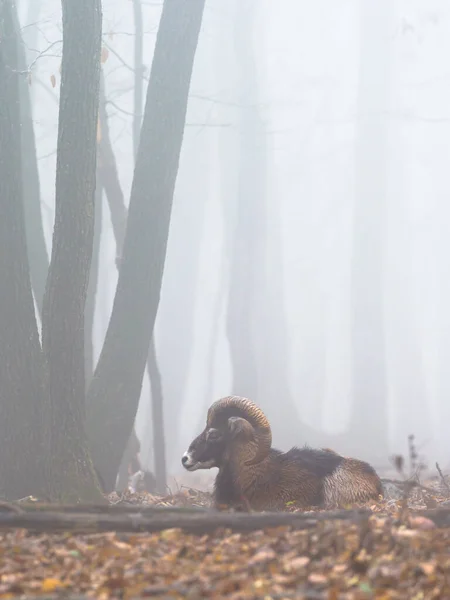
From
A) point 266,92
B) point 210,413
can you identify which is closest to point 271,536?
point 210,413

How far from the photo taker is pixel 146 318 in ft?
32.1

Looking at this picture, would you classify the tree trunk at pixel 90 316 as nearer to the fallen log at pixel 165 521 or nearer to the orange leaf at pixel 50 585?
the fallen log at pixel 165 521

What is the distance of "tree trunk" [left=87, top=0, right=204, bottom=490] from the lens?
964 centimetres

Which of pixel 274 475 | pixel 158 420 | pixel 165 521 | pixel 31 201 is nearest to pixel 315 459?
pixel 274 475

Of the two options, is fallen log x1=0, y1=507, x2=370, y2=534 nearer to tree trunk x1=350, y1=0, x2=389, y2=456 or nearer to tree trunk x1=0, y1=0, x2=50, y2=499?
tree trunk x1=0, y1=0, x2=50, y2=499

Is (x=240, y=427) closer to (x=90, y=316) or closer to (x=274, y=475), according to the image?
(x=274, y=475)

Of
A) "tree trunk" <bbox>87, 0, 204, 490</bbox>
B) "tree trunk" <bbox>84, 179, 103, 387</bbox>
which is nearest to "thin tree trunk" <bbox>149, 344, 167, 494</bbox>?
"tree trunk" <bbox>84, 179, 103, 387</bbox>

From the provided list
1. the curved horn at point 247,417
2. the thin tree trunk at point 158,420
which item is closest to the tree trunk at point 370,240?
the thin tree trunk at point 158,420

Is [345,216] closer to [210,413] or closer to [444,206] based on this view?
[444,206]

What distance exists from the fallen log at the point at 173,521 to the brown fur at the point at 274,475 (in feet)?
8.56

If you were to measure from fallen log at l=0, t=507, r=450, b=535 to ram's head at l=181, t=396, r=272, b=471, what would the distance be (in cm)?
273

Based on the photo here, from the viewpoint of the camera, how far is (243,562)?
186 inches

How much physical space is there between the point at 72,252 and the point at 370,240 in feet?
96.0

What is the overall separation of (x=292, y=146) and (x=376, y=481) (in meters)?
42.0
